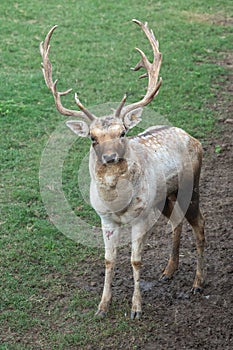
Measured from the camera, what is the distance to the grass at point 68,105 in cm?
703

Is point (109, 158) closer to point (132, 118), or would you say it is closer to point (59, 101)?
point (132, 118)

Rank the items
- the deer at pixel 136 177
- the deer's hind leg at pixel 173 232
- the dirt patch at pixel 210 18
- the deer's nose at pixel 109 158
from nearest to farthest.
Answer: the deer's nose at pixel 109 158 < the deer at pixel 136 177 < the deer's hind leg at pixel 173 232 < the dirt patch at pixel 210 18

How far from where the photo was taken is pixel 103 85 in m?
12.6

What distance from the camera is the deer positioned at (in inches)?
254

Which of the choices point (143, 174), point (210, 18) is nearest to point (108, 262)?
point (143, 174)

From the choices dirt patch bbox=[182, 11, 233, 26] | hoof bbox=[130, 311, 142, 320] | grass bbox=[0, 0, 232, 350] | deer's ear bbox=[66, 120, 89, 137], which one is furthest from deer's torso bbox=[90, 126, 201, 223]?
dirt patch bbox=[182, 11, 233, 26]

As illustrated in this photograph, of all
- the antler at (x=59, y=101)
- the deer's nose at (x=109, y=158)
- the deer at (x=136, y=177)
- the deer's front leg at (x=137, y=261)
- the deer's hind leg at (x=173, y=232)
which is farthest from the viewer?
the deer's hind leg at (x=173, y=232)

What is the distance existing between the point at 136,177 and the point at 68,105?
5.45m

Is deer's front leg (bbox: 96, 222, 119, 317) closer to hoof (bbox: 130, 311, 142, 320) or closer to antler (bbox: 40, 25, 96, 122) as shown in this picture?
hoof (bbox: 130, 311, 142, 320)

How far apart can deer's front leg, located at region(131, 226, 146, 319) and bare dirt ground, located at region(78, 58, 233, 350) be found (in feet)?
0.36

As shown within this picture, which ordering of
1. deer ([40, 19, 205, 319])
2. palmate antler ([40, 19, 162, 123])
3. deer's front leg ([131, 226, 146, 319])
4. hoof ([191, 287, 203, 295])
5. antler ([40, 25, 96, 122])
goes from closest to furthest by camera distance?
deer ([40, 19, 205, 319]) → antler ([40, 25, 96, 122]) → palmate antler ([40, 19, 162, 123]) → deer's front leg ([131, 226, 146, 319]) → hoof ([191, 287, 203, 295])

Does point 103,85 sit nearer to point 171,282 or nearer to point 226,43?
point 226,43

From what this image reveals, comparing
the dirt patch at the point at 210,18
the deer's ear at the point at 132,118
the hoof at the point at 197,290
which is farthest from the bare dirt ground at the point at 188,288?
the dirt patch at the point at 210,18

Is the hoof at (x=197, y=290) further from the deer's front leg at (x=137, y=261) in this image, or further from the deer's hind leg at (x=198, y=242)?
the deer's front leg at (x=137, y=261)
